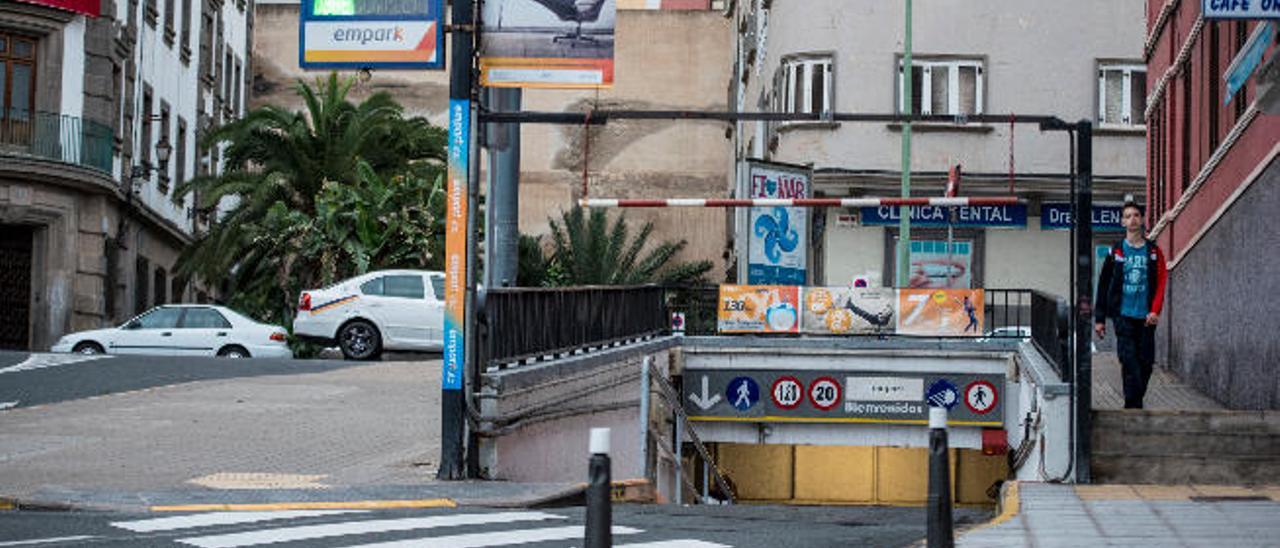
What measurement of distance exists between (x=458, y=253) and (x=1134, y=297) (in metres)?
6.04

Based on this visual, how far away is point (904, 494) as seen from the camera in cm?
3919

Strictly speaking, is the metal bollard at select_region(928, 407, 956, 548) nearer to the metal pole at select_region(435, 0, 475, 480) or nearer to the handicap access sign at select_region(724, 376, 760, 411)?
the metal pole at select_region(435, 0, 475, 480)

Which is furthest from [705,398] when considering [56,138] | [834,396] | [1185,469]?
[56,138]

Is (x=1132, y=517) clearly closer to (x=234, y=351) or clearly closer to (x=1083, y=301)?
(x=1083, y=301)

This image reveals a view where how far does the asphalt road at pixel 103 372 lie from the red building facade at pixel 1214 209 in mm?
12273

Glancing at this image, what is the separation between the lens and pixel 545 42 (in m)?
17.9

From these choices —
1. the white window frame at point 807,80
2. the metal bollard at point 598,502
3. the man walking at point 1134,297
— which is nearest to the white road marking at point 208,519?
the metal bollard at point 598,502

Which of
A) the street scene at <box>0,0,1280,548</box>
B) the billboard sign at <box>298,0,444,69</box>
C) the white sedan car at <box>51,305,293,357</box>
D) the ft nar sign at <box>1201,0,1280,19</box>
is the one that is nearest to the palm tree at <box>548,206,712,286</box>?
the street scene at <box>0,0,1280,548</box>

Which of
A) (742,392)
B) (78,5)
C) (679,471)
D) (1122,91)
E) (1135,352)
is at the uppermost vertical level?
(78,5)

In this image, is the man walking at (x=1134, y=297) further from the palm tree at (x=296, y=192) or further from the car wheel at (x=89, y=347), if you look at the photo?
the palm tree at (x=296, y=192)

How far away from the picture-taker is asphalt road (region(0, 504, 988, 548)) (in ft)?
40.2

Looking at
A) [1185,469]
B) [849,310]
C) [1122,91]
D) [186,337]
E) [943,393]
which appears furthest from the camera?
[1122,91]

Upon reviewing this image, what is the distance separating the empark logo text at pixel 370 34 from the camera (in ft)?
57.5

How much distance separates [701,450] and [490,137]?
34.7 ft
